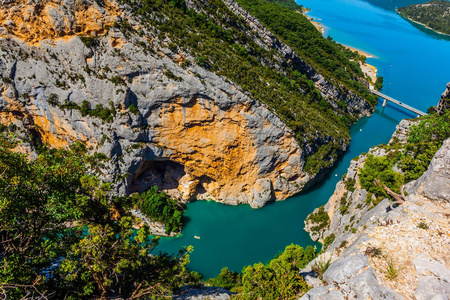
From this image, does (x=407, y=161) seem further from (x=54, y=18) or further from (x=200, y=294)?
(x=54, y=18)

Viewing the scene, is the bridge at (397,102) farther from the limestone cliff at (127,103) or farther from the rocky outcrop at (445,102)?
the limestone cliff at (127,103)

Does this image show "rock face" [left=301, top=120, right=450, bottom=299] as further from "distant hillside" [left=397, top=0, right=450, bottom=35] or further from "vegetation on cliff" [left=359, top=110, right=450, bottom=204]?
"distant hillside" [left=397, top=0, right=450, bottom=35]

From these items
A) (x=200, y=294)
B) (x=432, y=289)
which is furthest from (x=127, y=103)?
(x=432, y=289)

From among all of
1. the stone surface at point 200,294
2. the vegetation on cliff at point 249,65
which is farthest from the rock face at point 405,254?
the vegetation on cliff at point 249,65

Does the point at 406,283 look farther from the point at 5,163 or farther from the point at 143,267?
the point at 5,163

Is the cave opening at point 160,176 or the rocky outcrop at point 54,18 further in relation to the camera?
the cave opening at point 160,176
